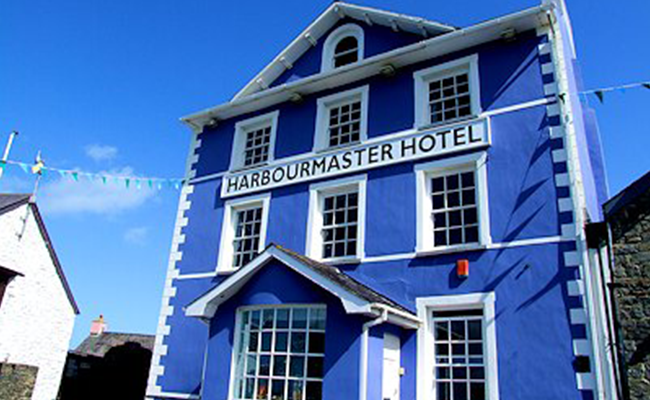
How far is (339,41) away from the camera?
14.0 m

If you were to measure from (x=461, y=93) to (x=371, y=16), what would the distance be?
3458mm

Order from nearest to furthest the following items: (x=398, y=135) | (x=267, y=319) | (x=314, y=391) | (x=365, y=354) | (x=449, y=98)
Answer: (x=365, y=354) < (x=314, y=391) < (x=267, y=319) < (x=449, y=98) < (x=398, y=135)

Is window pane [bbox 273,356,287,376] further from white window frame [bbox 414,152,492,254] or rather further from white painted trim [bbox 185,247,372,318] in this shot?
white window frame [bbox 414,152,492,254]

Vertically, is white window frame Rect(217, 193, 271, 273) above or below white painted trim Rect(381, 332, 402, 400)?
above

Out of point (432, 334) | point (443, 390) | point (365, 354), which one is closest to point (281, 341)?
point (365, 354)

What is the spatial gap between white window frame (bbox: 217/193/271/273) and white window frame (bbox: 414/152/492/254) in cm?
387

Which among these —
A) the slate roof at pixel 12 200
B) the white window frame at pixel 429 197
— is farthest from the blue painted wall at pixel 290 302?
the slate roof at pixel 12 200

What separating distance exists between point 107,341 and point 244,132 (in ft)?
61.2

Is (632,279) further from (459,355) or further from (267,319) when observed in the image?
(267,319)

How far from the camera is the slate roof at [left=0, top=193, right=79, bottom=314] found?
17.0 m

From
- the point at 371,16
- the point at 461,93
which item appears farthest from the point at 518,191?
the point at 371,16

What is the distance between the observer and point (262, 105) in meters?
14.2

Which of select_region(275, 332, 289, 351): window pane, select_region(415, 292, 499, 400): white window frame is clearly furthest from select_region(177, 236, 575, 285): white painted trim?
select_region(275, 332, 289, 351): window pane

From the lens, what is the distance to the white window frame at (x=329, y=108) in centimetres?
1220
